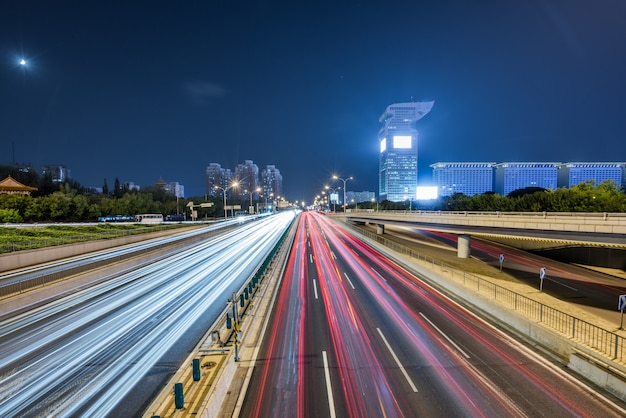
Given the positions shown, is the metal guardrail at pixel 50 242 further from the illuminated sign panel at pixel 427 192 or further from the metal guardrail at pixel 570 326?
the illuminated sign panel at pixel 427 192

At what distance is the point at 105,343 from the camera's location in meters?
11.8

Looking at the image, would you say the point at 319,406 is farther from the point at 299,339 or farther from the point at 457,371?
the point at 457,371

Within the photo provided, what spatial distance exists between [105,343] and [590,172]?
832 ft

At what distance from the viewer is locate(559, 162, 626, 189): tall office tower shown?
584 feet

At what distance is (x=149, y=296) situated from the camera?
1759 centimetres

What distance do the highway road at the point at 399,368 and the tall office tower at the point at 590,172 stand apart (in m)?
227

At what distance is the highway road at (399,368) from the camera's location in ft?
27.2

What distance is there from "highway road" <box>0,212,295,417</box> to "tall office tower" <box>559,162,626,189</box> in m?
235

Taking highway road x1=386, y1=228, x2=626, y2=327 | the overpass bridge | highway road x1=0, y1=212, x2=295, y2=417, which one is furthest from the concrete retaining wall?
highway road x1=0, y1=212, x2=295, y2=417

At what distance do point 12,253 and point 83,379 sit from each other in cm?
2066

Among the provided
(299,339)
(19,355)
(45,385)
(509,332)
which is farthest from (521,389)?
(19,355)

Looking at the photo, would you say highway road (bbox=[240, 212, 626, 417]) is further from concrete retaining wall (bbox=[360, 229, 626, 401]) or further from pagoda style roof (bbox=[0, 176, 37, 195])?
pagoda style roof (bbox=[0, 176, 37, 195])

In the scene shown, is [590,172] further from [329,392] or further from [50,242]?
[50,242]

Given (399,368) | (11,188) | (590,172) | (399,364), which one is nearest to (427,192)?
(399,364)
